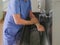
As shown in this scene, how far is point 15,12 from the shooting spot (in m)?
1.56

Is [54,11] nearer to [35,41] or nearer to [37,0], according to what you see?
[35,41]

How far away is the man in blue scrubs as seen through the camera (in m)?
1.53

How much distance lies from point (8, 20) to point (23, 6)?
0.82 ft

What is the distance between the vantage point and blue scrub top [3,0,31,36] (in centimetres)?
156

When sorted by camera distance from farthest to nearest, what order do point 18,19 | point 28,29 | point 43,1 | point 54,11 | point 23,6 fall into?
point 43,1, point 28,29, point 23,6, point 18,19, point 54,11

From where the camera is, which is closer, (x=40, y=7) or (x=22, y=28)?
(x=22, y=28)

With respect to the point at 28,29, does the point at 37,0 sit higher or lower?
higher

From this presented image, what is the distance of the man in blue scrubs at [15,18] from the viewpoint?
1531mm

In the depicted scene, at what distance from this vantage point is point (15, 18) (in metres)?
1.50

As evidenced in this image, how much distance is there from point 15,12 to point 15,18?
0.08m

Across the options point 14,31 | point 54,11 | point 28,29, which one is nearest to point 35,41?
point 28,29

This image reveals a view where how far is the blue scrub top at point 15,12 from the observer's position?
1.56 m

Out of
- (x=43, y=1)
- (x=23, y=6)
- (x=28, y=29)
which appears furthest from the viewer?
(x=43, y=1)

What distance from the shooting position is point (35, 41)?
1.73 m
